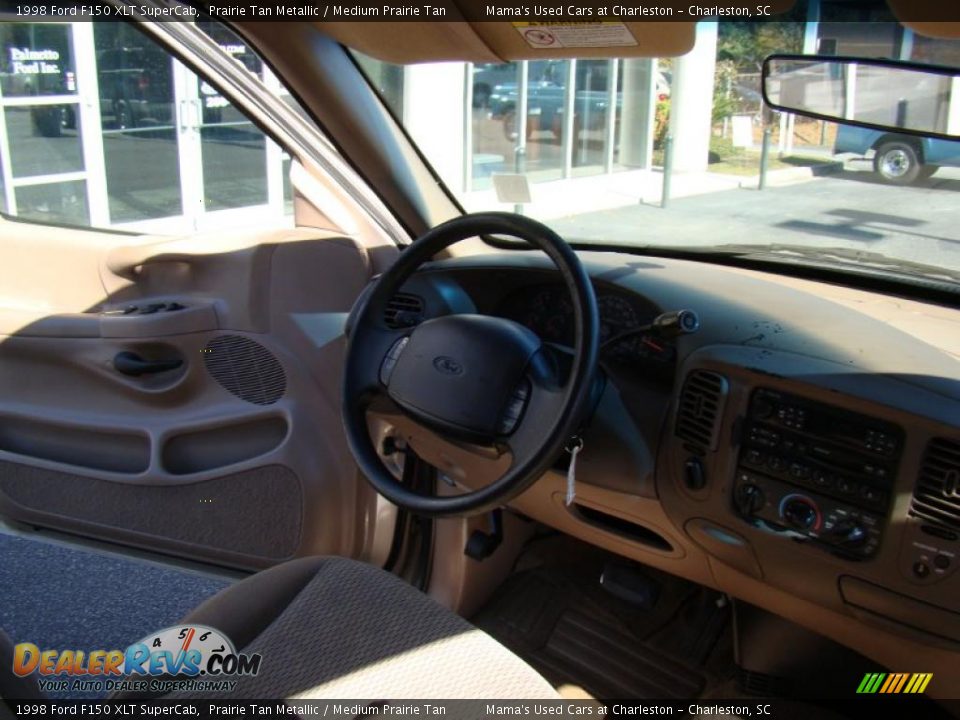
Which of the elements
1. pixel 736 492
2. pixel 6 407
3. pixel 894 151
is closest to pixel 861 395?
pixel 736 492

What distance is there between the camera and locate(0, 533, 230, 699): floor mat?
2.73 metres

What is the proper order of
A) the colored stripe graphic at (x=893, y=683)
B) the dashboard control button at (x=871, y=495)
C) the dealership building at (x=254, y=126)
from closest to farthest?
the dashboard control button at (x=871, y=495) < the colored stripe graphic at (x=893, y=683) < the dealership building at (x=254, y=126)

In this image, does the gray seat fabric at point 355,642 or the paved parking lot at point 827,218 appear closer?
the gray seat fabric at point 355,642

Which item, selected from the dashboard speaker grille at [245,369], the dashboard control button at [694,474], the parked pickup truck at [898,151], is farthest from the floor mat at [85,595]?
the parked pickup truck at [898,151]

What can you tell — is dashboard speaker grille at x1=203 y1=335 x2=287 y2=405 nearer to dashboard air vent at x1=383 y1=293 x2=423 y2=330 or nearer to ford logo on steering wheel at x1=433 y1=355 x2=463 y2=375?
dashboard air vent at x1=383 y1=293 x2=423 y2=330

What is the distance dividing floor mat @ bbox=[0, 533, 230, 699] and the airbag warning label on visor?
1791 mm

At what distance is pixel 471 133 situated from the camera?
11.5 ft

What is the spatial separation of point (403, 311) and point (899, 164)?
1.14 meters

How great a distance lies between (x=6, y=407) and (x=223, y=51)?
1.34m

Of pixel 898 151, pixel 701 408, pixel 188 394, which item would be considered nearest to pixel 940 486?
pixel 701 408

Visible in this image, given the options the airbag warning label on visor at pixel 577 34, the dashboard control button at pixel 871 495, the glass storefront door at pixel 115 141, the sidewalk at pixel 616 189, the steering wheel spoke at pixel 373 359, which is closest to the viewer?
the dashboard control button at pixel 871 495

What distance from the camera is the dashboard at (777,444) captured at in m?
1.60

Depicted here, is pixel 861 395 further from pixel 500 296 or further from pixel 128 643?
pixel 128 643

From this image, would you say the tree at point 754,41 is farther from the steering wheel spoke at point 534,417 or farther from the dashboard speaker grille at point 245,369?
the dashboard speaker grille at point 245,369
